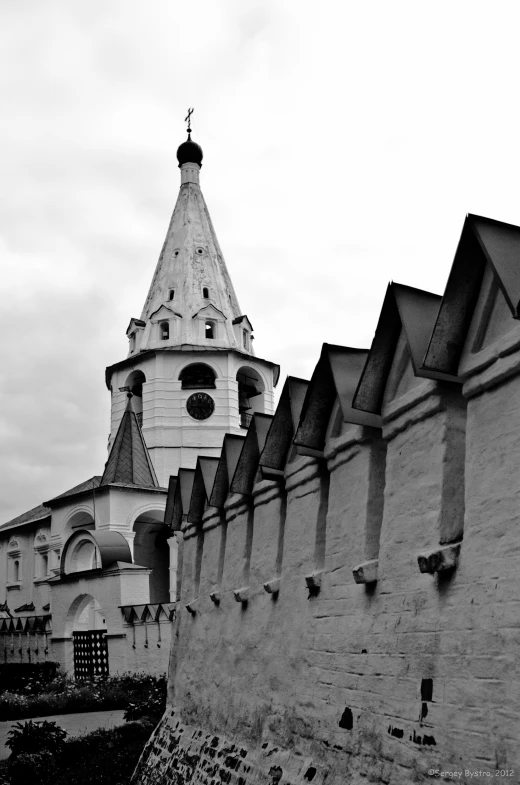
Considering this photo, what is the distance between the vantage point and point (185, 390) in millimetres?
35062

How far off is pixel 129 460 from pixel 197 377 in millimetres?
5235

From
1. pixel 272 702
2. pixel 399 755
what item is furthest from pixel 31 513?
pixel 399 755

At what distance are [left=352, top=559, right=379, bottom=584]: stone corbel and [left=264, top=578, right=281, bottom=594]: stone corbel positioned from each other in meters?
1.96

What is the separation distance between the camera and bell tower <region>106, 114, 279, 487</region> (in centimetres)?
3475

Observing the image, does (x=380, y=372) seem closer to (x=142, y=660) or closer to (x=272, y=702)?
(x=272, y=702)

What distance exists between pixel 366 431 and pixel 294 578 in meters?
1.84

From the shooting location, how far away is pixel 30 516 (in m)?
38.7

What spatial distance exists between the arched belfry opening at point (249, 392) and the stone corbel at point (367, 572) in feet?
97.9

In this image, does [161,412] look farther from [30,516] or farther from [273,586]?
[273,586]

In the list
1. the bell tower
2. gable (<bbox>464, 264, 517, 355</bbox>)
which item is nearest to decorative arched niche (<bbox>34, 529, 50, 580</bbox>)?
the bell tower

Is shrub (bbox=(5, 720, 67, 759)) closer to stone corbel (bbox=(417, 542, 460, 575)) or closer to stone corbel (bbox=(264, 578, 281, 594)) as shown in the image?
stone corbel (bbox=(264, 578, 281, 594))

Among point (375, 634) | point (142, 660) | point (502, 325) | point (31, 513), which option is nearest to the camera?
point (502, 325)

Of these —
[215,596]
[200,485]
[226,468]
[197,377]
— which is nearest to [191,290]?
[197,377]

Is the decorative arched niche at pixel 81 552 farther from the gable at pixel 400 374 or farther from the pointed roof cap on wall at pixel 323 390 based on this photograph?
the gable at pixel 400 374
